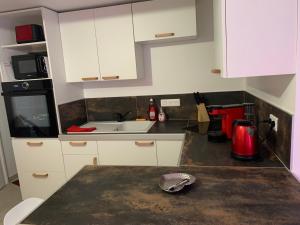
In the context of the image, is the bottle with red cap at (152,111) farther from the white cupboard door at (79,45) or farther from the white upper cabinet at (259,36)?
the white upper cabinet at (259,36)

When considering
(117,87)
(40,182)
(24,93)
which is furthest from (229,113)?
(40,182)

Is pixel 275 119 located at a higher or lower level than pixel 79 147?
higher

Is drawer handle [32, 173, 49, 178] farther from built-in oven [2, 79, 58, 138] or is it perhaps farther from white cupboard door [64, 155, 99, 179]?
built-in oven [2, 79, 58, 138]

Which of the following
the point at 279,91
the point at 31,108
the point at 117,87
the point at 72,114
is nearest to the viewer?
the point at 279,91

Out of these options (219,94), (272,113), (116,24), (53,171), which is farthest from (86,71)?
(272,113)

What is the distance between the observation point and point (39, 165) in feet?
8.24

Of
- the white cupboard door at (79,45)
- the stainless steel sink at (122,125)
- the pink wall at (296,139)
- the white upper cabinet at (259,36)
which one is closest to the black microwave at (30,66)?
the white cupboard door at (79,45)

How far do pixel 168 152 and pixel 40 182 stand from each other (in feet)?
4.85

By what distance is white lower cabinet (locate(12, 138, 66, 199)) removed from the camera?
244 cm

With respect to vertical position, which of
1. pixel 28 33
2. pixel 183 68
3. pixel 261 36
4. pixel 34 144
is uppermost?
pixel 28 33

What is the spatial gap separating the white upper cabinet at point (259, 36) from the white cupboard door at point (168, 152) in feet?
3.55

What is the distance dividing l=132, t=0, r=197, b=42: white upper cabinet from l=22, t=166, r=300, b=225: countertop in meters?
1.42

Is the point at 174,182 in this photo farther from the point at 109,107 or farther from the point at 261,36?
the point at 109,107

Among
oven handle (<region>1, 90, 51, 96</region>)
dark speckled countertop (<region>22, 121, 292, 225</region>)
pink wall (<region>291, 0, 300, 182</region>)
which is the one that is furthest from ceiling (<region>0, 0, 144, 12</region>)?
pink wall (<region>291, 0, 300, 182</region>)
